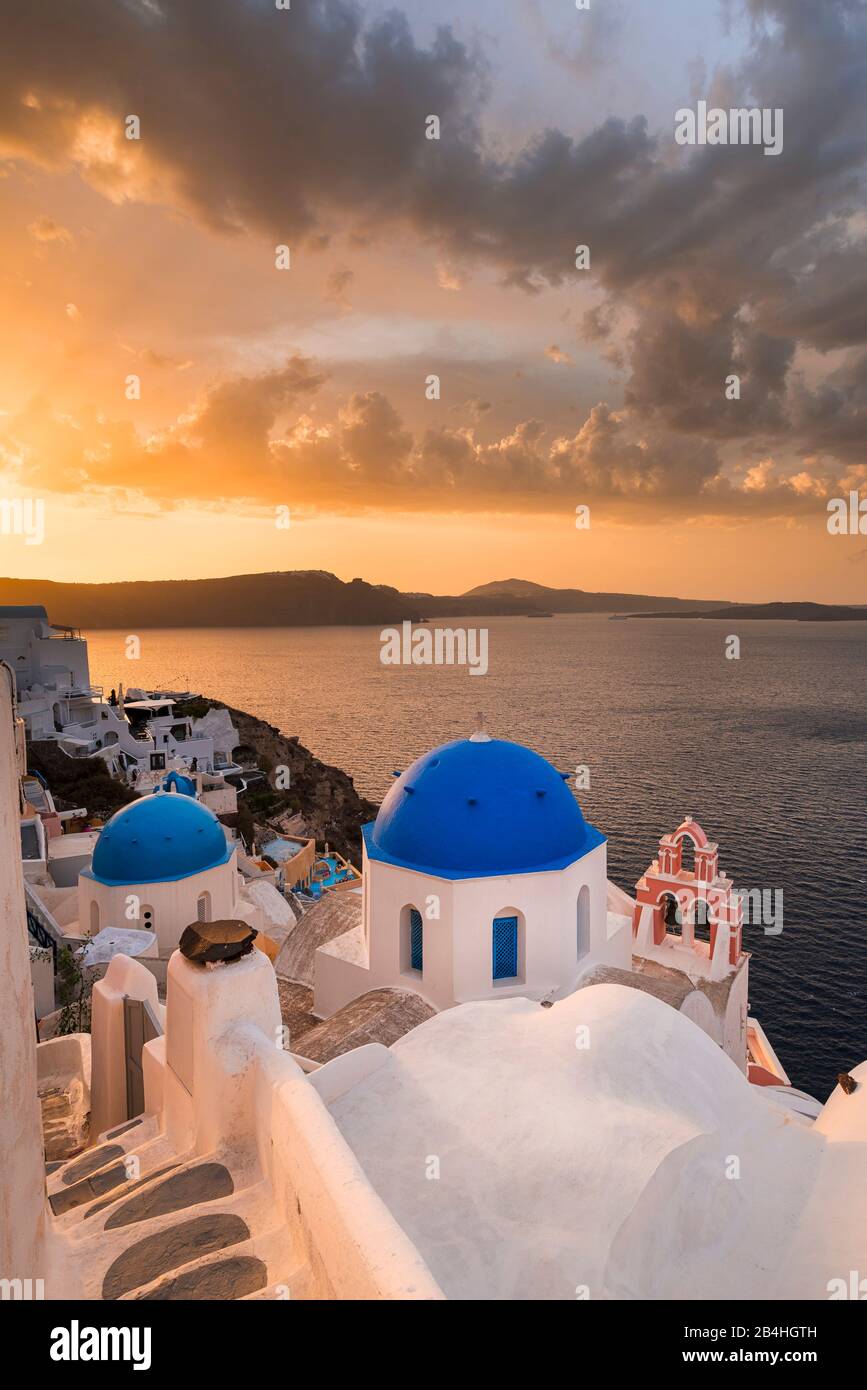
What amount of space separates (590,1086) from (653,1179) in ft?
5.26

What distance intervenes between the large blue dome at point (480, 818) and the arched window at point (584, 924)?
3.54 feet

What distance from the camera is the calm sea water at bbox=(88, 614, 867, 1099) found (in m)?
32.3

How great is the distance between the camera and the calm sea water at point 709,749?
106ft

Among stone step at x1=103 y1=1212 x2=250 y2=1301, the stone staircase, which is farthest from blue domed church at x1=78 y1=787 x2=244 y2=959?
stone step at x1=103 y1=1212 x2=250 y2=1301

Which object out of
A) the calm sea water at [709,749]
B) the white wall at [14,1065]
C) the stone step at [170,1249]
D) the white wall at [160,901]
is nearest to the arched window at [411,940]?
the white wall at [160,901]

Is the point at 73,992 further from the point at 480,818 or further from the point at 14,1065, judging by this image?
the point at 14,1065

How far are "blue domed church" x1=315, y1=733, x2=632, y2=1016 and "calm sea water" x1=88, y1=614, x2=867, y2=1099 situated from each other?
17.3 m

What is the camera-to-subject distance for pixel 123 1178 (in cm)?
635

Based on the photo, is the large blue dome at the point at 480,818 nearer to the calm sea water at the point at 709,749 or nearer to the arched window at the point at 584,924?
the arched window at the point at 584,924

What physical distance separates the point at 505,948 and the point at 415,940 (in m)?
1.71

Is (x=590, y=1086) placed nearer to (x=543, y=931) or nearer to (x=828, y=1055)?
(x=543, y=931)

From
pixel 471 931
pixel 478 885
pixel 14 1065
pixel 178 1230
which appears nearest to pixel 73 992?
pixel 471 931

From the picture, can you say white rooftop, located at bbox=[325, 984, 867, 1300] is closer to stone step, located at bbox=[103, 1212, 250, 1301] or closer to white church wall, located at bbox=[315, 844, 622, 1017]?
stone step, located at bbox=[103, 1212, 250, 1301]
